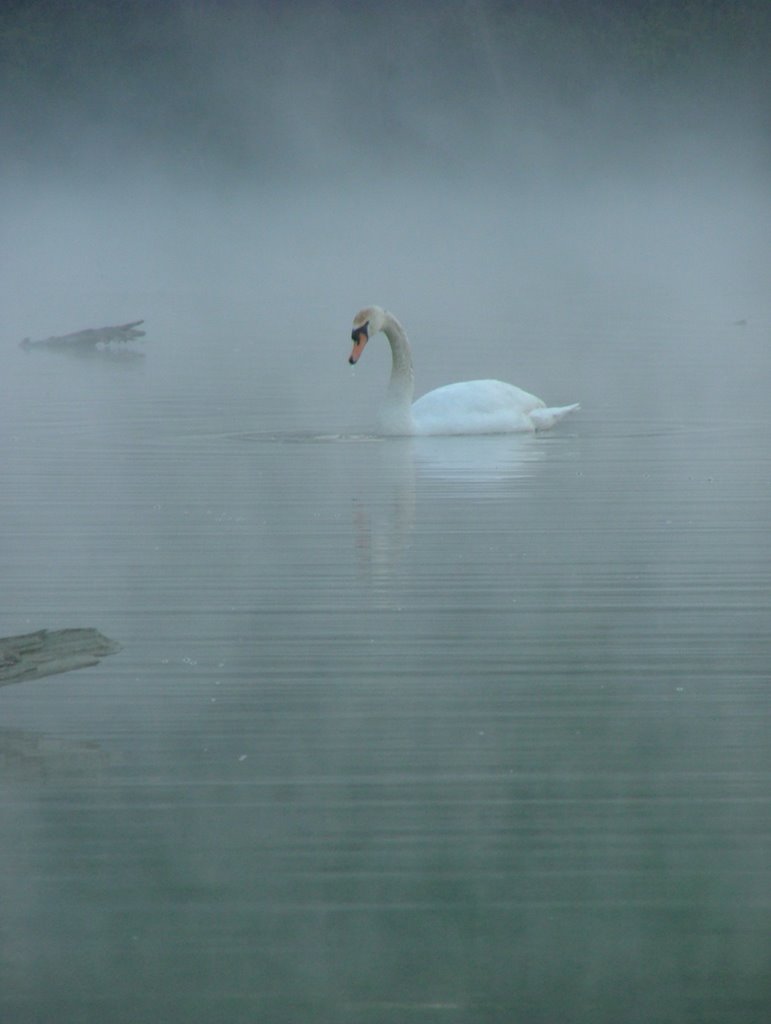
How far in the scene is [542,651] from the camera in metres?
5.78

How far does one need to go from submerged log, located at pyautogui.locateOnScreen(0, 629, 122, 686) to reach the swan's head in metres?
7.24

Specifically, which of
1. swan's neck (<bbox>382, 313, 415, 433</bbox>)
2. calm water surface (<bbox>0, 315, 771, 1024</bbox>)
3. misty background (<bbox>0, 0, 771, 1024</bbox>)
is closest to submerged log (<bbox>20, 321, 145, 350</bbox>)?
misty background (<bbox>0, 0, 771, 1024</bbox>)

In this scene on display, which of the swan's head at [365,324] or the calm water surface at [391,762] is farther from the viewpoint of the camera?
the swan's head at [365,324]

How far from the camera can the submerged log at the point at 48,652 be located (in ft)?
17.2

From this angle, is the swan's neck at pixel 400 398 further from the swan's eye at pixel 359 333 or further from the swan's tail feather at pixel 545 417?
the swan's tail feather at pixel 545 417

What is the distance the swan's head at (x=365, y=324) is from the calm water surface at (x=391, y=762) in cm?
381

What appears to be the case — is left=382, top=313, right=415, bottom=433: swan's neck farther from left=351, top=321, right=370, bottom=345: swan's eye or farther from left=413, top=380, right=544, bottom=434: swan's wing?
left=351, top=321, right=370, bottom=345: swan's eye

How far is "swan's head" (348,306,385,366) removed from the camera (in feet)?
41.9

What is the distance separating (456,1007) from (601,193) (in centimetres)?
8216

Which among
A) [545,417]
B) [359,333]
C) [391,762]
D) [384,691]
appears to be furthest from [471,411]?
[391,762]

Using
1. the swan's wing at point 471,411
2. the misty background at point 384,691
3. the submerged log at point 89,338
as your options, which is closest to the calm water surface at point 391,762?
the misty background at point 384,691

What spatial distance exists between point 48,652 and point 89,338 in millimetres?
14551

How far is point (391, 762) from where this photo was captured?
15.5 feet

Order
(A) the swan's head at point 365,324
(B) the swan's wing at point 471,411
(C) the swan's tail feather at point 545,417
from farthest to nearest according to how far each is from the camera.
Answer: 1. (A) the swan's head at point 365,324
2. (C) the swan's tail feather at point 545,417
3. (B) the swan's wing at point 471,411
